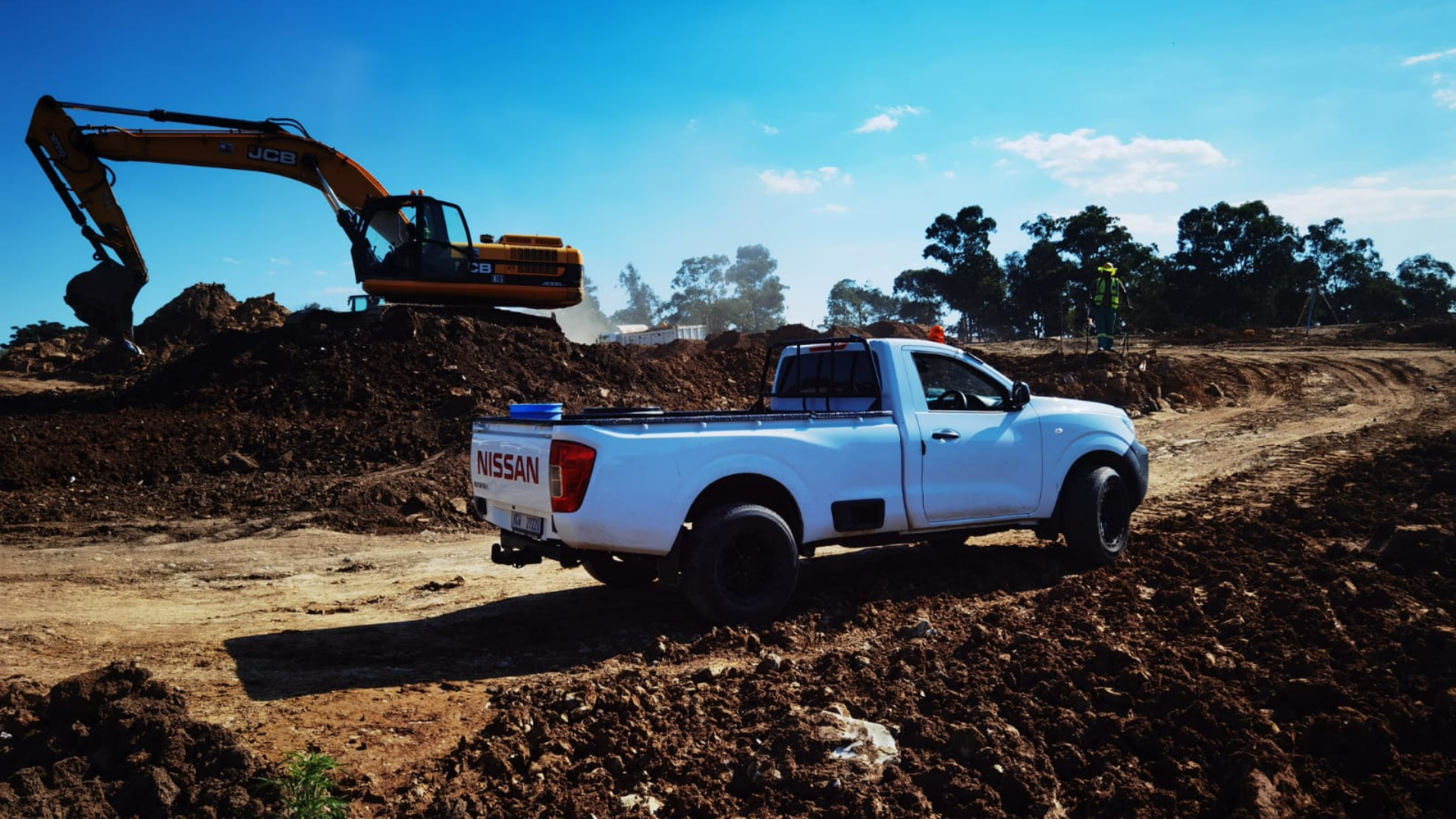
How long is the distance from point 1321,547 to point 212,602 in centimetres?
898

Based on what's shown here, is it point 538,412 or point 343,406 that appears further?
point 343,406

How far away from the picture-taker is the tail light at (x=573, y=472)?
5.87 m

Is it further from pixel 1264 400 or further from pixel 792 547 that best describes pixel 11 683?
pixel 1264 400

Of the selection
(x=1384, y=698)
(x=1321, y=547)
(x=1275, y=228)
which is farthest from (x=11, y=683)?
(x=1275, y=228)

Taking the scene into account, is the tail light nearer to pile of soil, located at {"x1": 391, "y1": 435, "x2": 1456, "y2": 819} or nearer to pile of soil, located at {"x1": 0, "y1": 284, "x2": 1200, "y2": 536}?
pile of soil, located at {"x1": 391, "y1": 435, "x2": 1456, "y2": 819}

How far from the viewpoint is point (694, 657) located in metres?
5.95

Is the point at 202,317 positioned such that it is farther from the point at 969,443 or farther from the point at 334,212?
the point at 969,443

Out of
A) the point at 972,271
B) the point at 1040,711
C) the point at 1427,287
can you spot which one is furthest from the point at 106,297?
the point at 1427,287

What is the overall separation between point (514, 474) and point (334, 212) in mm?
13414

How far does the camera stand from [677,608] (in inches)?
285

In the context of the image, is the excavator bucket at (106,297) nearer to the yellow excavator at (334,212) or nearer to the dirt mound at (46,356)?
the yellow excavator at (334,212)

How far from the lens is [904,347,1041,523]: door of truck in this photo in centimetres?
730

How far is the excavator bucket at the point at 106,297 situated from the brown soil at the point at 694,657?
344cm

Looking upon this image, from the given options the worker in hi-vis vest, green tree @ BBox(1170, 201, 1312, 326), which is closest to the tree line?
green tree @ BBox(1170, 201, 1312, 326)
